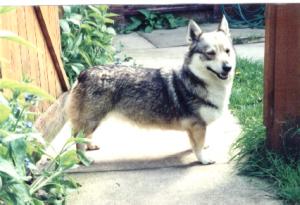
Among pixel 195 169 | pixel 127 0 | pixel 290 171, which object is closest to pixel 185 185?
pixel 195 169

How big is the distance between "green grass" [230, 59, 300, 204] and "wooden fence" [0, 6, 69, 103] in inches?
63.4

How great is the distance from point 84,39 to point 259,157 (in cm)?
261

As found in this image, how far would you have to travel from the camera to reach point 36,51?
15.3ft

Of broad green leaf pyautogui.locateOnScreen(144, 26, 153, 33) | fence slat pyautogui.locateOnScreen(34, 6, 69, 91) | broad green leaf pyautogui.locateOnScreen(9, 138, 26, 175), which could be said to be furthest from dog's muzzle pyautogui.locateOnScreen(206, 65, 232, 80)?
broad green leaf pyautogui.locateOnScreen(144, 26, 153, 33)

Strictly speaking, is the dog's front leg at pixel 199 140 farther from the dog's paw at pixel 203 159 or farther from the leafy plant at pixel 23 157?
the leafy plant at pixel 23 157

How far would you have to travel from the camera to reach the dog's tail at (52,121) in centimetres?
457

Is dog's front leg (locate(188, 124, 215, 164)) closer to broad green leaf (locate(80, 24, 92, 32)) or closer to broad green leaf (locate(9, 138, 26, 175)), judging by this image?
broad green leaf (locate(9, 138, 26, 175))

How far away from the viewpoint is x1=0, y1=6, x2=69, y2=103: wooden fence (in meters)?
4.05

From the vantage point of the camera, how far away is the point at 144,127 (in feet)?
14.6

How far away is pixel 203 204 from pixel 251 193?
0.33 m

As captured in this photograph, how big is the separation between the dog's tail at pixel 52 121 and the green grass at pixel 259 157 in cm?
142

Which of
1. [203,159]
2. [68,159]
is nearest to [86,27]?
[203,159]

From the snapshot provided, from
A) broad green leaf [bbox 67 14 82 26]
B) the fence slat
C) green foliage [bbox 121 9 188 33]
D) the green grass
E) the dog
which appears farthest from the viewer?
A: green foliage [bbox 121 9 188 33]

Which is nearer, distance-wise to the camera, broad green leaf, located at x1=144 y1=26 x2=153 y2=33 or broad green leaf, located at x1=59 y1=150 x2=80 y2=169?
broad green leaf, located at x1=59 y1=150 x2=80 y2=169
